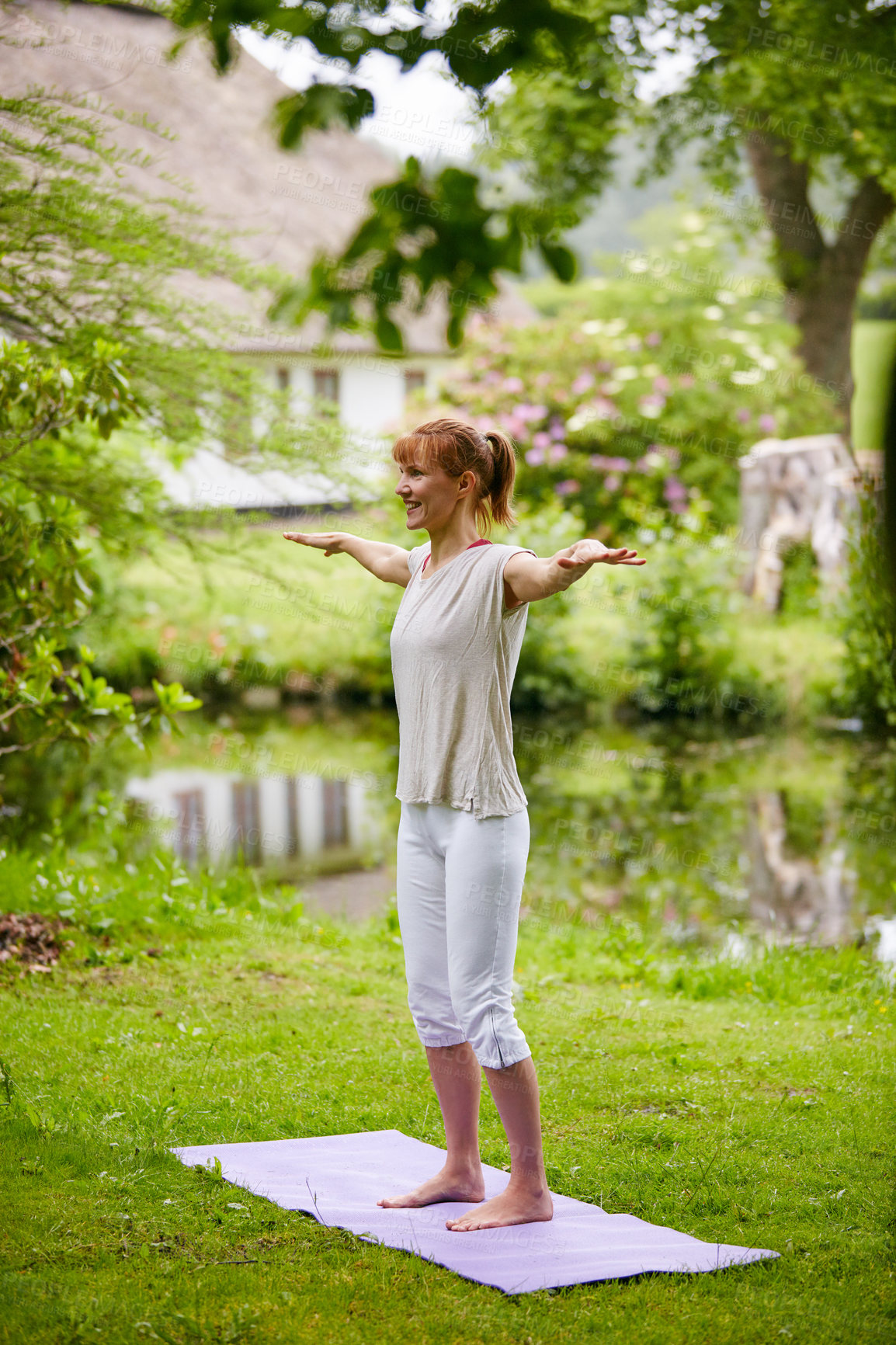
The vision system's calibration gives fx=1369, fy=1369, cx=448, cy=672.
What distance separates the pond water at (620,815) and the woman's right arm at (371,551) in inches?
157

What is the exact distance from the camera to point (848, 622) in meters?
Result: 11.9

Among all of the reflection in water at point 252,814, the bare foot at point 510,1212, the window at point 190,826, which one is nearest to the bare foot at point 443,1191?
the bare foot at point 510,1212

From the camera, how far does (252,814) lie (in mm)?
10898

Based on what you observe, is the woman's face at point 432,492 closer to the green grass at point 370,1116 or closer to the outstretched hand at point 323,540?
the outstretched hand at point 323,540

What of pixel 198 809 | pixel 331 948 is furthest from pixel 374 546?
pixel 198 809

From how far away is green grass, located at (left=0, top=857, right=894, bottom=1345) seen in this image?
2.82 metres

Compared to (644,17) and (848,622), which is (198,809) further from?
(644,17)

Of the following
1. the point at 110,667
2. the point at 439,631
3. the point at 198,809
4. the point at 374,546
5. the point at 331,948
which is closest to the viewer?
the point at 439,631

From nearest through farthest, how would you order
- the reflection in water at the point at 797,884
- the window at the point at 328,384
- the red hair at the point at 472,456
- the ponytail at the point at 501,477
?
the red hair at the point at 472,456 < the ponytail at the point at 501,477 < the reflection in water at the point at 797,884 < the window at the point at 328,384

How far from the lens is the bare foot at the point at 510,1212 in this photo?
3.23 metres

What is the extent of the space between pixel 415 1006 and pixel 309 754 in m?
9.49

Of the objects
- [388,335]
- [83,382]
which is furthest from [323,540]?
[83,382]

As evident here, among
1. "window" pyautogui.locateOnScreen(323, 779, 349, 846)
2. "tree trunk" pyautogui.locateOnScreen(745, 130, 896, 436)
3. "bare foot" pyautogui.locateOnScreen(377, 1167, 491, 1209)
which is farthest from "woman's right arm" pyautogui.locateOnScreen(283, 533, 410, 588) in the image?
"tree trunk" pyautogui.locateOnScreen(745, 130, 896, 436)

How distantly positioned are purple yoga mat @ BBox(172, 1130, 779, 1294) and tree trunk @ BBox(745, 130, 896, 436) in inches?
527
